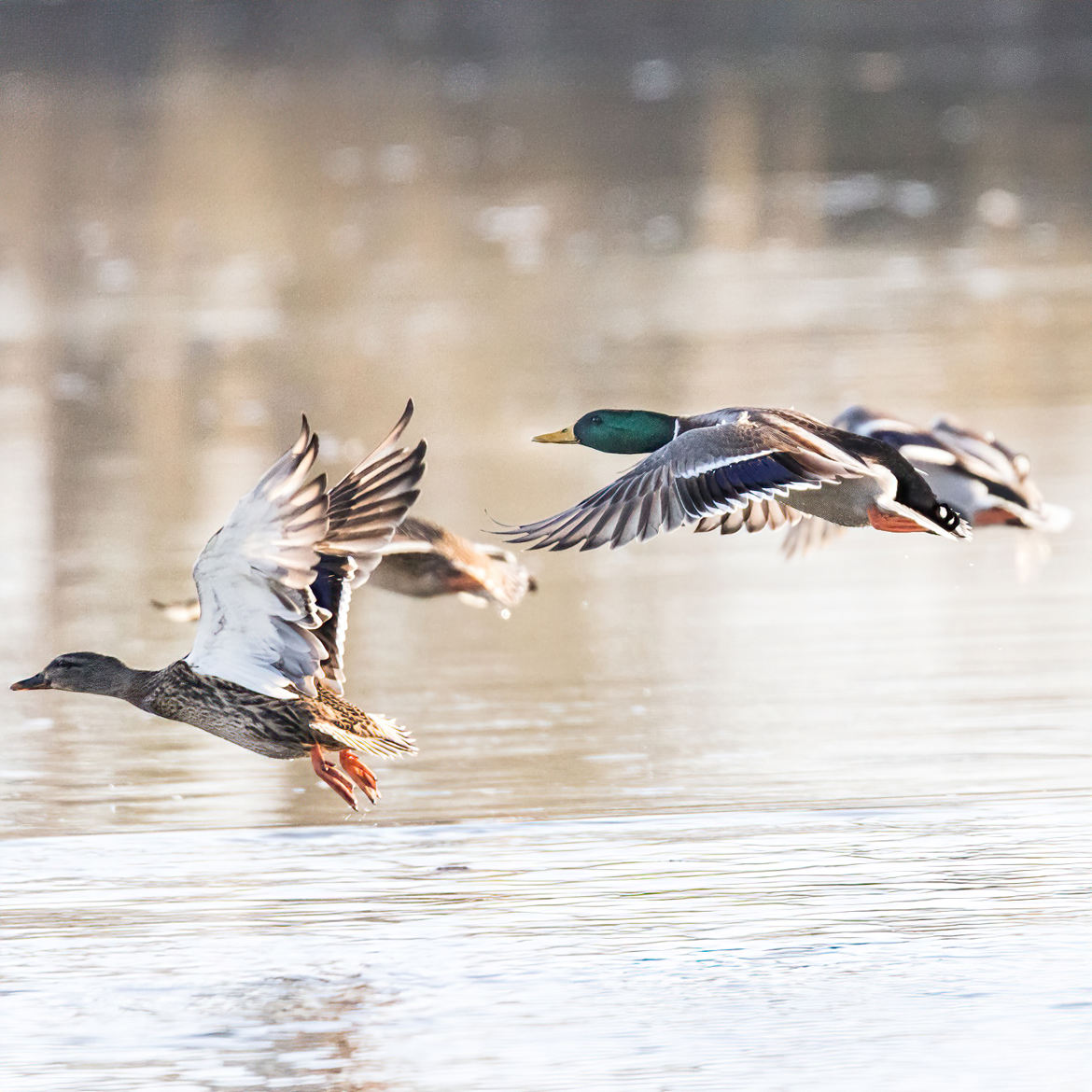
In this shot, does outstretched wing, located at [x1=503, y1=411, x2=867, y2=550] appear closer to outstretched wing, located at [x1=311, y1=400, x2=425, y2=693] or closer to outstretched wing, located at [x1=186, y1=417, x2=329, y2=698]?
outstretched wing, located at [x1=311, y1=400, x2=425, y2=693]

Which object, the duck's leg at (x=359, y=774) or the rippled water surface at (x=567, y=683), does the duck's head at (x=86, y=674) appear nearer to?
the rippled water surface at (x=567, y=683)

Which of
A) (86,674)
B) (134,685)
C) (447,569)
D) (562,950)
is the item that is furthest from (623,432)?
(562,950)

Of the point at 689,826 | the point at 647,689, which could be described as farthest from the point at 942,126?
the point at 689,826

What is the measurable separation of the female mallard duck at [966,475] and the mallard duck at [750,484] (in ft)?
4.62

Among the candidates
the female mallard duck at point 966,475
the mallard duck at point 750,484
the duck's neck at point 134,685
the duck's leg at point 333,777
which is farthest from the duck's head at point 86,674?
the female mallard duck at point 966,475

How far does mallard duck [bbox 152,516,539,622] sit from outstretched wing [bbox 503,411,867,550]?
132cm

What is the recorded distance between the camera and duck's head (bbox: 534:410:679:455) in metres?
7.34

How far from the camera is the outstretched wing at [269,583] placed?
249 inches

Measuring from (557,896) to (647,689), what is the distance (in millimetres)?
2102

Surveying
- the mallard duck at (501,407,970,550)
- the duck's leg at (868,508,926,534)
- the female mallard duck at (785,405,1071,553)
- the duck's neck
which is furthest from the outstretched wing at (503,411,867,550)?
the female mallard duck at (785,405,1071,553)

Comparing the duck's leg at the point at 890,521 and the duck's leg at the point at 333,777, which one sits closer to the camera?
the duck's leg at the point at 333,777

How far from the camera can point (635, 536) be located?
21.6 feet

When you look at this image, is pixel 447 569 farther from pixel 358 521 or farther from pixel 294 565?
pixel 294 565

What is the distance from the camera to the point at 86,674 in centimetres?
723
